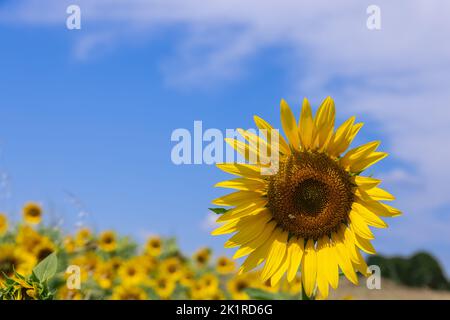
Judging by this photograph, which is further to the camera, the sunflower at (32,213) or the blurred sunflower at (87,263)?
the sunflower at (32,213)

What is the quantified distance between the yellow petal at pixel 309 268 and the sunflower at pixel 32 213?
7163mm

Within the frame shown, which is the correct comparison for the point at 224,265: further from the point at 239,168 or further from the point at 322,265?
the point at 239,168

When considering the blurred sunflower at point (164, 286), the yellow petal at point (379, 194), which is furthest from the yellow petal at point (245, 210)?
the blurred sunflower at point (164, 286)

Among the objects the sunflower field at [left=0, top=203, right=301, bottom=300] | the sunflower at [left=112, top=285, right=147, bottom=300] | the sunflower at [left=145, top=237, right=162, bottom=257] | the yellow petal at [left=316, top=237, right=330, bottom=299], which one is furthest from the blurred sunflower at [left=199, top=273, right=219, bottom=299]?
the yellow petal at [left=316, top=237, right=330, bottom=299]

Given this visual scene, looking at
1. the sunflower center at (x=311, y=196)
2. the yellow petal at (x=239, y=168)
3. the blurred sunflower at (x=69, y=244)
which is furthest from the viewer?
the blurred sunflower at (x=69, y=244)

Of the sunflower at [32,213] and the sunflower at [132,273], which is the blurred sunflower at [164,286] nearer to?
the sunflower at [132,273]

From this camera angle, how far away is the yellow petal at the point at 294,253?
13.4 ft

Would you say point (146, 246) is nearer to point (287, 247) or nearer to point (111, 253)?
point (111, 253)

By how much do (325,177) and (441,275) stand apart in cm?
1124

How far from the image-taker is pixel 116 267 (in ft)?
28.1

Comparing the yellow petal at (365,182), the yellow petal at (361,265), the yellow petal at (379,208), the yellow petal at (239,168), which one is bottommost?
the yellow petal at (361,265)

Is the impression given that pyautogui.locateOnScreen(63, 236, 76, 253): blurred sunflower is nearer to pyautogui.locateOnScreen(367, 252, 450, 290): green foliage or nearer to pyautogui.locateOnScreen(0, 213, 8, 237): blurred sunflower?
pyautogui.locateOnScreen(0, 213, 8, 237): blurred sunflower

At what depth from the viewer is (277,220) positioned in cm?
425

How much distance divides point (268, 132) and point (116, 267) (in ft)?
17.1
